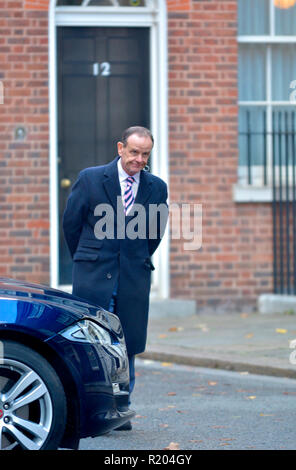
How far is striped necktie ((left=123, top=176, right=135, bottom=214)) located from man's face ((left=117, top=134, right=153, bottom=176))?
4.1 inches

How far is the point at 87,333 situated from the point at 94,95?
7260 millimetres

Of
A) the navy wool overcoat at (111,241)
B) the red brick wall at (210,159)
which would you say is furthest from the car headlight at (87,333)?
the red brick wall at (210,159)

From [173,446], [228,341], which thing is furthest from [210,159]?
[173,446]

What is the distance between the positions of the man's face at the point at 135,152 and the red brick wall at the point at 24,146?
5.54m

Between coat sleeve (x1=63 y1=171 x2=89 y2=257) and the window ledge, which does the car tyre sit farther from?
the window ledge

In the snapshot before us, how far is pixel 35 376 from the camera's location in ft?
16.7

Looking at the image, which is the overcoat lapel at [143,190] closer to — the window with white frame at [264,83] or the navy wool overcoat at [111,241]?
the navy wool overcoat at [111,241]

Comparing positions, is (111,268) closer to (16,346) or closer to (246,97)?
(16,346)

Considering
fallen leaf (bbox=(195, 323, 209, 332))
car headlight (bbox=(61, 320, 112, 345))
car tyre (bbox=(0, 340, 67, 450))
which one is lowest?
fallen leaf (bbox=(195, 323, 209, 332))

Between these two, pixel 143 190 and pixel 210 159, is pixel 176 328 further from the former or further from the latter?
pixel 143 190

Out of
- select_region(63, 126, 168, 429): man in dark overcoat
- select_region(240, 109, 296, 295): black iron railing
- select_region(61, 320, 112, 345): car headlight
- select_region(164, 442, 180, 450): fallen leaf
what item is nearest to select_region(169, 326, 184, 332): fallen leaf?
select_region(240, 109, 296, 295): black iron railing

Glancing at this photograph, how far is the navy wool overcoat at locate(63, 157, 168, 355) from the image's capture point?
6.49 metres

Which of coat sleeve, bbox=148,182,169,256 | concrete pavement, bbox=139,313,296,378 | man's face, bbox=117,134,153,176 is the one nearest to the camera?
man's face, bbox=117,134,153,176

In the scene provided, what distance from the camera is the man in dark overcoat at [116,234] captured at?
648cm
